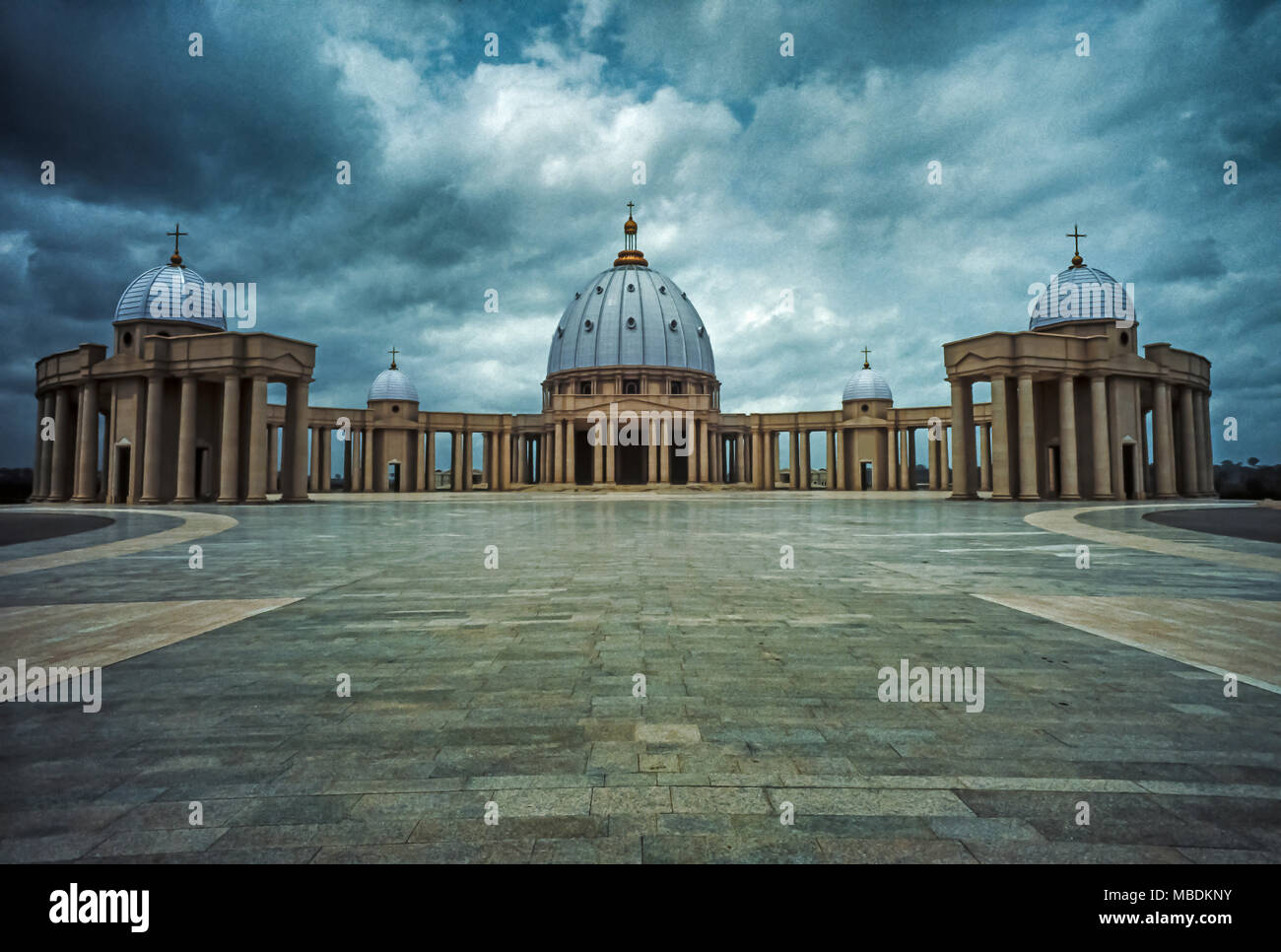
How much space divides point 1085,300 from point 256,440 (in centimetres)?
5368

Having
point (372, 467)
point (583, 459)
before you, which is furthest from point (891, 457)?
point (372, 467)

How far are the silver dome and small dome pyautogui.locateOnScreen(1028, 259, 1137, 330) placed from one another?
57.7m

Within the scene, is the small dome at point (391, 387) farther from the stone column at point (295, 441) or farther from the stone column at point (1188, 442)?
the stone column at point (1188, 442)

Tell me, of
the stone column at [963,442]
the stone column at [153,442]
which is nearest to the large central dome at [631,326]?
the stone column at [963,442]

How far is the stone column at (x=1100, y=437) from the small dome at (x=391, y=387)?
230 ft

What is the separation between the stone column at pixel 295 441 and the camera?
43.1 metres

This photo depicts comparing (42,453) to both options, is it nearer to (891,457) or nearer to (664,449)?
(664,449)

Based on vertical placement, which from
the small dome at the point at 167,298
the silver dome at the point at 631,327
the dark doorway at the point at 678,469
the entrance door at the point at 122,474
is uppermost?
the silver dome at the point at 631,327

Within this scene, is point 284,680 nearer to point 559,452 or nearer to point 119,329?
point 119,329

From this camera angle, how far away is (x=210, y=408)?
143 feet

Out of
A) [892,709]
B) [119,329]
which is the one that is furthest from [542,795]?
[119,329]

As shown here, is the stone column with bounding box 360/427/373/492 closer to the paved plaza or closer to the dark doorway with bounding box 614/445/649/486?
the dark doorway with bounding box 614/445/649/486

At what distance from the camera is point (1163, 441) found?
46594 mm

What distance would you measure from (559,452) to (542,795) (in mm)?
79234
